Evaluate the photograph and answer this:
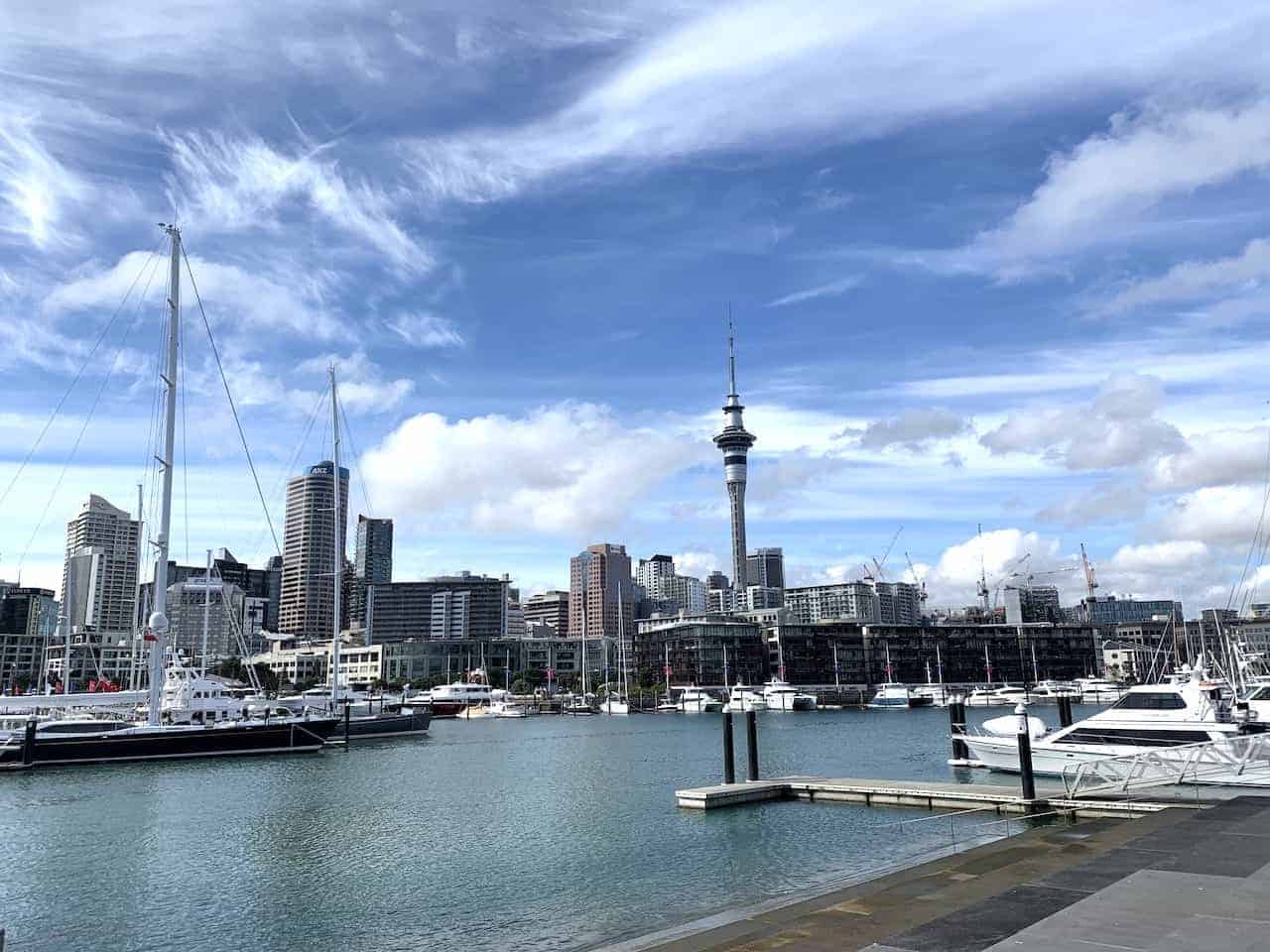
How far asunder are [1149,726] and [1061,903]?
31.6 meters

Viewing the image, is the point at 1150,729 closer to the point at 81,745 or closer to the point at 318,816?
the point at 318,816

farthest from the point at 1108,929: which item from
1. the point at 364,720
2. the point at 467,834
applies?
the point at 364,720

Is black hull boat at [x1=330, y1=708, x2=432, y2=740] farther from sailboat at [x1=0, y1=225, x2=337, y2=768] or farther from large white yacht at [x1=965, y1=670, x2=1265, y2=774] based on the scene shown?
large white yacht at [x1=965, y1=670, x2=1265, y2=774]

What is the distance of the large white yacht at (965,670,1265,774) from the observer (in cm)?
4388

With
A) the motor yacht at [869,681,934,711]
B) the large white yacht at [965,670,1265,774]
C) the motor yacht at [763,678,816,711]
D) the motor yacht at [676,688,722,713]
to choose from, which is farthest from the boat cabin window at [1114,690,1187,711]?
the motor yacht at [676,688,722,713]

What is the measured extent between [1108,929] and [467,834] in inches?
1279

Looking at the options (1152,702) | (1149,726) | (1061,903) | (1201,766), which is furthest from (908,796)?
(1061,903)

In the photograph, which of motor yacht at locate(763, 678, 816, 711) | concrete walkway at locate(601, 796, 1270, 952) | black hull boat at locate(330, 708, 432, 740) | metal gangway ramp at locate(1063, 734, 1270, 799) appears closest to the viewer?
concrete walkway at locate(601, 796, 1270, 952)

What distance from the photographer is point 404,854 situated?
3872 cm

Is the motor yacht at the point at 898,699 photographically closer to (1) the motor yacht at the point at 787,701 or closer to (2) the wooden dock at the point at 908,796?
(1) the motor yacht at the point at 787,701

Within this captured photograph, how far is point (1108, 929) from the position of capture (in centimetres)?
1569

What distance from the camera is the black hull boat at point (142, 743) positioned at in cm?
7538

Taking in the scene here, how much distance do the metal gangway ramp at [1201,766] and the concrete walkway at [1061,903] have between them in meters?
9.20

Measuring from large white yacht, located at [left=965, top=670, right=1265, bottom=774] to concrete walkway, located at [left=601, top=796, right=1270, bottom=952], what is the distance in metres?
19.3
